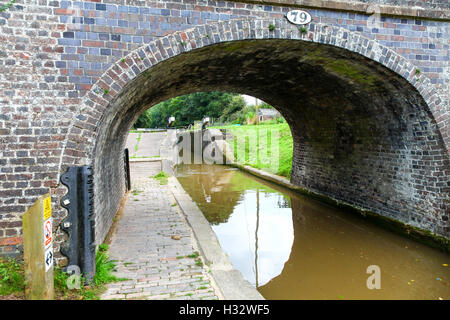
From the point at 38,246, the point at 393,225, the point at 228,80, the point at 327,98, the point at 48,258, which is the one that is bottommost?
the point at 393,225

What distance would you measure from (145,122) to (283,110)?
36.1m

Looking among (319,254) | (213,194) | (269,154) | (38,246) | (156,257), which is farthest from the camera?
(269,154)

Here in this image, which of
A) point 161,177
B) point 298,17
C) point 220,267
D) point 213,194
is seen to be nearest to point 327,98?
point 298,17

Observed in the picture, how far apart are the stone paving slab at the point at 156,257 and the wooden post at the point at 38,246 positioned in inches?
29.4

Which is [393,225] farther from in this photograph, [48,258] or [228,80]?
[48,258]

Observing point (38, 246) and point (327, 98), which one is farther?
point (327, 98)

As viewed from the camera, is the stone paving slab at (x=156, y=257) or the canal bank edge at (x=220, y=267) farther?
the stone paving slab at (x=156, y=257)

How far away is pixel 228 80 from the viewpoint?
8.10 meters

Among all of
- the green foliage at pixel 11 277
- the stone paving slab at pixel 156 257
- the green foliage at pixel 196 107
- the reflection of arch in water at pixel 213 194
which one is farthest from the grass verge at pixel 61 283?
the green foliage at pixel 196 107

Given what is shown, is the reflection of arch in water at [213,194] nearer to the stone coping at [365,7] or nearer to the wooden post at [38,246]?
the wooden post at [38,246]

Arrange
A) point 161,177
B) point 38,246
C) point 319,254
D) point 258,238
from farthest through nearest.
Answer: point 161,177 < point 258,238 < point 319,254 < point 38,246

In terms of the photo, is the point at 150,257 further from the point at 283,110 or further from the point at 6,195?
the point at 283,110

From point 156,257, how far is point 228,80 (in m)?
5.01

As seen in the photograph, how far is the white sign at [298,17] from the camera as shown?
4.98m
